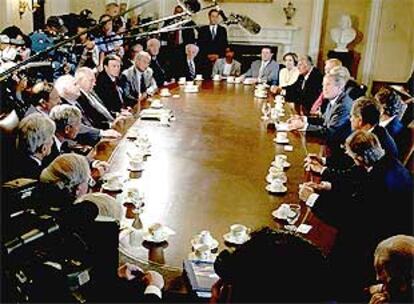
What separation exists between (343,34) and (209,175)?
5910mm

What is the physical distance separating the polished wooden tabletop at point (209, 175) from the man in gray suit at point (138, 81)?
35.8 inches

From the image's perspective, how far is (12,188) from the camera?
1418 millimetres

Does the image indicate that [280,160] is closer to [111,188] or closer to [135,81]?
[111,188]

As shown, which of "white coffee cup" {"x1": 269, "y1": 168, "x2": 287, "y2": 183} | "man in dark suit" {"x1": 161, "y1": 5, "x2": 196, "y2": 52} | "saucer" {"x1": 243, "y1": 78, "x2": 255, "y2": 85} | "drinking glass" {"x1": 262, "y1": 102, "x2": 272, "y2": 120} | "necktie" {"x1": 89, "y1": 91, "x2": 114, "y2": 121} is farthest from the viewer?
"man in dark suit" {"x1": 161, "y1": 5, "x2": 196, "y2": 52}

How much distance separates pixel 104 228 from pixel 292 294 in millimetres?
638

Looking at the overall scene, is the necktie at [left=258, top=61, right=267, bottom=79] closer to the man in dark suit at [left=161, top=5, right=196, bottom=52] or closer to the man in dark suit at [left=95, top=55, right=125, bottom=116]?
the man in dark suit at [left=161, top=5, right=196, bottom=52]

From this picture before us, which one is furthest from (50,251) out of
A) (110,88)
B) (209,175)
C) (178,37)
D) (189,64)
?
(178,37)

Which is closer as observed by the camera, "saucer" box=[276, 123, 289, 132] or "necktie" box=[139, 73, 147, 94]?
"saucer" box=[276, 123, 289, 132]

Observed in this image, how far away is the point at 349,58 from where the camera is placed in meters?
8.18

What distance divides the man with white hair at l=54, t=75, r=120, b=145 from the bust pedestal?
489 centimetres

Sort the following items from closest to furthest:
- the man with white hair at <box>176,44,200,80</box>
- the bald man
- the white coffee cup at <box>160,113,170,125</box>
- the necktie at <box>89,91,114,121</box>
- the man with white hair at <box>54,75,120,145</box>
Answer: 1. the bald man
2. the man with white hair at <box>54,75,120,145</box>
3. the white coffee cup at <box>160,113,170,125</box>
4. the necktie at <box>89,91,114,121</box>
5. the man with white hair at <box>176,44,200,80</box>

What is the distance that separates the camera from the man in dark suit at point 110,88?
4934 mm

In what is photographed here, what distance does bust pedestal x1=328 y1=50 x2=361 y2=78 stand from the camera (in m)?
8.12

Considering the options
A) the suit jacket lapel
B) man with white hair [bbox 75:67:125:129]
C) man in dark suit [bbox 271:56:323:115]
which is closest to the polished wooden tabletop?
man with white hair [bbox 75:67:125:129]
